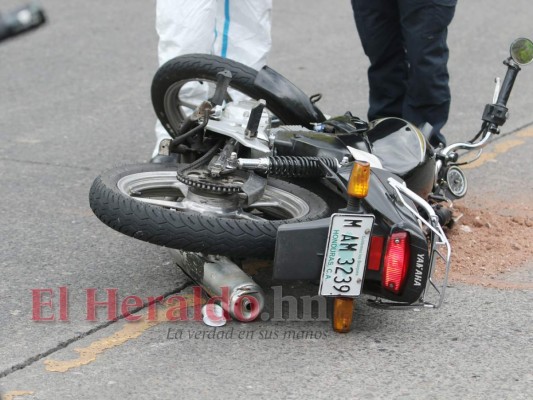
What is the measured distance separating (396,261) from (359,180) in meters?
0.32

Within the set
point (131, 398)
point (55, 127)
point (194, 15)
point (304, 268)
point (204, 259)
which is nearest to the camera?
point (131, 398)

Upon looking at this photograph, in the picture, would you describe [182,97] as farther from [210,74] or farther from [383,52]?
[383,52]

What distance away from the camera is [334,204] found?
379cm

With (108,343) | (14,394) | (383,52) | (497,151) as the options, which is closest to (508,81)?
(383,52)

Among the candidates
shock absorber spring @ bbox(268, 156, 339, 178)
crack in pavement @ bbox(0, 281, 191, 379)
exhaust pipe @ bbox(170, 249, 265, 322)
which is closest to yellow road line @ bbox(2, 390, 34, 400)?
crack in pavement @ bbox(0, 281, 191, 379)

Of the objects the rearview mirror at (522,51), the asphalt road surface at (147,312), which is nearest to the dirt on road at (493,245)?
the asphalt road surface at (147,312)

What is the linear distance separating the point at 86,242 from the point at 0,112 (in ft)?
7.22

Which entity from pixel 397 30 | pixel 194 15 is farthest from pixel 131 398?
pixel 397 30

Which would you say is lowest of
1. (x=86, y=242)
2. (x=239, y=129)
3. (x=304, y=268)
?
(x=86, y=242)

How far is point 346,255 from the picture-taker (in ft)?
10.9

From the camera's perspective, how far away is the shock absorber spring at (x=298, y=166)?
363 centimetres

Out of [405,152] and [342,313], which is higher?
[405,152]

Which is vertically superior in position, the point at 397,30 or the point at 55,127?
the point at 397,30

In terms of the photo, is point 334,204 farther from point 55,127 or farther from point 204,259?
point 55,127
